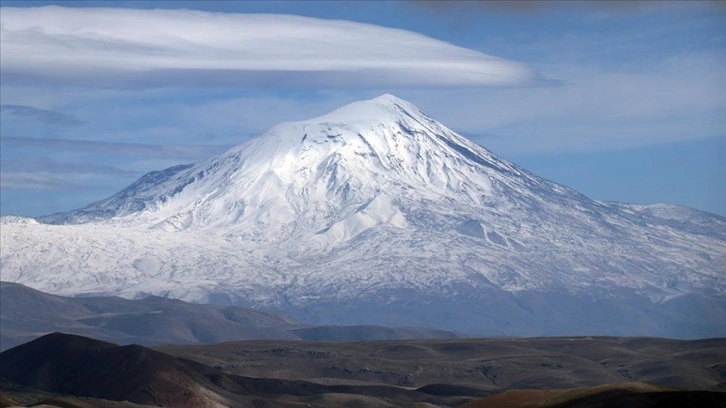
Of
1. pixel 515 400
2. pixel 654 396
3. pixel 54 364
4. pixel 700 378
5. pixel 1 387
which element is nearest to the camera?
pixel 654 396

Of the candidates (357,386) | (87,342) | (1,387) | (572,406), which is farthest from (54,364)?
(572,406)

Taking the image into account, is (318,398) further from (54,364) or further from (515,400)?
(515,400)

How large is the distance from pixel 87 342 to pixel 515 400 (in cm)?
8944

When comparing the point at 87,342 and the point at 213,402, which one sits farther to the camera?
the point at 87,342

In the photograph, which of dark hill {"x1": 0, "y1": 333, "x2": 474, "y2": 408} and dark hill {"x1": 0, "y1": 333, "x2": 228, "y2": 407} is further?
dark hill {"x1": 0, "y1": 333, "x2": 474, "y2": 408}

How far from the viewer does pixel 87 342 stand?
190 m

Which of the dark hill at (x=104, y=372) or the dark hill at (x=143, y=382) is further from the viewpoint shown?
the dark hill at (x=143, y=382)

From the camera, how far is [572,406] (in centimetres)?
10075

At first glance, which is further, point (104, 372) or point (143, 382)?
point (104, 372)

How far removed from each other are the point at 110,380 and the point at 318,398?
2446 centimetres

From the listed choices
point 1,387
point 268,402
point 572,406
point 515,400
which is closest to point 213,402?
point 268,402

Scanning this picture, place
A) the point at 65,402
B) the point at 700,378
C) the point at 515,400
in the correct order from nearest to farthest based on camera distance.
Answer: the point at 515,400
the point at 65,402
the point at 700,378

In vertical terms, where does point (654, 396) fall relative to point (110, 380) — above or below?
above

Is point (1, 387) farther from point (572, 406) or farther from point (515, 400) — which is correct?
point (572, 406)
